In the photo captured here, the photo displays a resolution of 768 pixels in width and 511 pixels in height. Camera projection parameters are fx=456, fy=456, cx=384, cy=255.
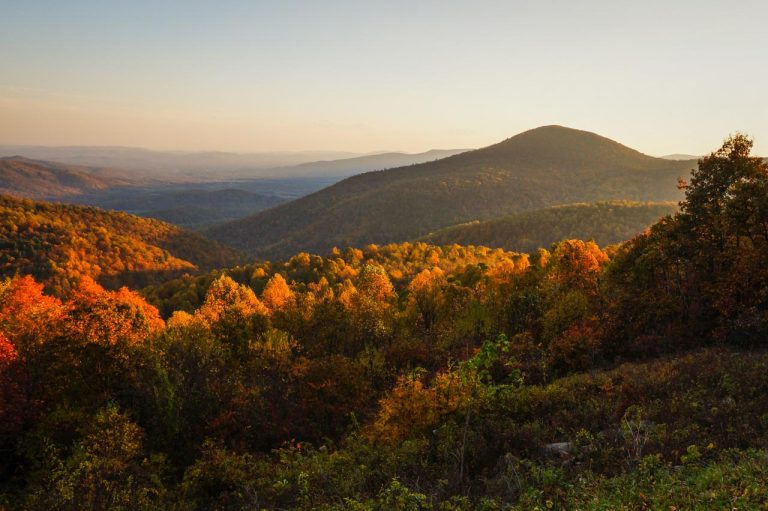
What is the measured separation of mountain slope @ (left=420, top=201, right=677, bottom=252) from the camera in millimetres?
163875

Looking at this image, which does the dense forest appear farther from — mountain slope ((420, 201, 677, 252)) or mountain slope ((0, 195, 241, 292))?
mountain slope ((420, 201, 677, 252))

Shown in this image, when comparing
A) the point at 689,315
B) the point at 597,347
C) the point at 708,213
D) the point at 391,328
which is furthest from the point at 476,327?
the point at 708,213

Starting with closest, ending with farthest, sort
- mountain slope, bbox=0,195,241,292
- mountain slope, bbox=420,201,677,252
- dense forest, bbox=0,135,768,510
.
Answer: dense forest, bbox=0,135,768,510 < mountain slope, bbox=0,195,241,292 < mountain slope, bbox=420,201,677,252

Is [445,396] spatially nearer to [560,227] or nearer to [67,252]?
[67,252]

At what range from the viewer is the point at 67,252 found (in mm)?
145500

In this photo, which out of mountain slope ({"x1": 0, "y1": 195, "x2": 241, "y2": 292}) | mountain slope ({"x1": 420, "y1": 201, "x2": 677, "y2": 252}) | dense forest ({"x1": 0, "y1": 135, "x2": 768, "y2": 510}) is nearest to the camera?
dense forest ({"x1": 0, "y1": 135, "x2": 768, "y2": 510})

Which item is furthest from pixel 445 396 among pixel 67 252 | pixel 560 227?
pixel 560 227

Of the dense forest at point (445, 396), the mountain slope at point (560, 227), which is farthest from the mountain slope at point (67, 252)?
the dense forest at point (445, 396)

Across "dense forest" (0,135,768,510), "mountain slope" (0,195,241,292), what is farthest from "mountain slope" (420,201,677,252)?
"dense forest" (0,135,768,510)

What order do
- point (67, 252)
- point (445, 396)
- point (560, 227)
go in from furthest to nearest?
1. point (560, 227)
2. point (67, 252)
3. point (445, 396)

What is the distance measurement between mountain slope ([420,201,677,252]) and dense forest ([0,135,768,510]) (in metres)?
128

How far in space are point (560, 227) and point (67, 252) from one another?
557 feet

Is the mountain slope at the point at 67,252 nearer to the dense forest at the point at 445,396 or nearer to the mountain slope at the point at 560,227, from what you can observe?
the mountain slope at the point at 560,227

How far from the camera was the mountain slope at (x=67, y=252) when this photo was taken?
13512cm
